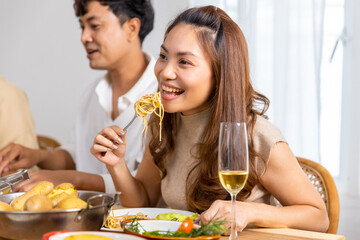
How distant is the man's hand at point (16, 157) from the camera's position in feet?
8.07

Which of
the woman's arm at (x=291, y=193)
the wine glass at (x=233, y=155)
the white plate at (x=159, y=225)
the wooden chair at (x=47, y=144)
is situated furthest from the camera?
the wooden chair at (x=47, y=144)

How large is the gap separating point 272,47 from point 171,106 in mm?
1941

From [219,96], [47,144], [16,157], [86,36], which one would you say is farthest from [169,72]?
[47,144]

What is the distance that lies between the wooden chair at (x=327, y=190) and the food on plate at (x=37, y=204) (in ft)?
2.91

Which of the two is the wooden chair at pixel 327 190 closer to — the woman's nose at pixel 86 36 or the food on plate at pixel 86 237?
the food on plate at pixel 86 237

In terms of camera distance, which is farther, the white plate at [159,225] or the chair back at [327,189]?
the chair back at [327,189]

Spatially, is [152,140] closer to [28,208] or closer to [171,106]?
[171,106]

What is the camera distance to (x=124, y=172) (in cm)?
193

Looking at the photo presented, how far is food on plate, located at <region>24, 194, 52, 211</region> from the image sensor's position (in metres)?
1.16

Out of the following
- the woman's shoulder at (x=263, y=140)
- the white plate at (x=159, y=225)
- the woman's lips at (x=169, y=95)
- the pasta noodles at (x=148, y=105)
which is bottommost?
the white plate at (x=159, y=225)

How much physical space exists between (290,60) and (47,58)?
2355 millimetres

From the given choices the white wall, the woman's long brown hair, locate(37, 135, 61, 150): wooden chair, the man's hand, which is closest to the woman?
the woman's long brown hair

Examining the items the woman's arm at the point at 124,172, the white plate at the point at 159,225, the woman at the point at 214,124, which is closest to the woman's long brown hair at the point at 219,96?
the woman at the point at 214,124

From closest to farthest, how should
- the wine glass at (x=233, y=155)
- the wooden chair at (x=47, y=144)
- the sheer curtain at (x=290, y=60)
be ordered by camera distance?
the wine glass at (x=233, y=155) → the sheer curtain at (x=290, y=60) → the wooden chair at (x=47, y=144)
